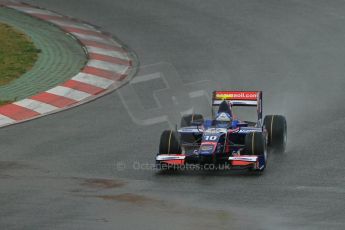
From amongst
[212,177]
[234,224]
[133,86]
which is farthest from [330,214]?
[133,86]

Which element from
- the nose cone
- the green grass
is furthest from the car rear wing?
the green grass

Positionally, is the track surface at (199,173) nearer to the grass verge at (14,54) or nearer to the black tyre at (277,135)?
the black tyre at (277,135)

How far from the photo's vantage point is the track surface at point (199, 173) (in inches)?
472

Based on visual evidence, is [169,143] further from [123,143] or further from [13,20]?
[13,20]

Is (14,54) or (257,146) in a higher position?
(14,54)

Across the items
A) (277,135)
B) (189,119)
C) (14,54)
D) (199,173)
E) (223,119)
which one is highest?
(14,54)

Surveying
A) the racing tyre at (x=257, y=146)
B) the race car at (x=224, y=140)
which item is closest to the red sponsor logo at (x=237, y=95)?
the race car at (x=224, y=140)

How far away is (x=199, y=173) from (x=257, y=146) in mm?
944

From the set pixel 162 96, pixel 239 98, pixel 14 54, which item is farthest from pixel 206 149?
pixel 14 54

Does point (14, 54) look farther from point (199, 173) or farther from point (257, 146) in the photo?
point (257, 146)

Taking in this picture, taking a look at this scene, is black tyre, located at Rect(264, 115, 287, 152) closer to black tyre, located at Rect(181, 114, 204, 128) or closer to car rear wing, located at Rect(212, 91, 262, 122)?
car rear wing, located at Rect(212, 91, 262, 122)

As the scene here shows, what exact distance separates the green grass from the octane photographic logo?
250 centimetres

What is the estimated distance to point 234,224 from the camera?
37.7 ft

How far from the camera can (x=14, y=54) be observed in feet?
71.2
